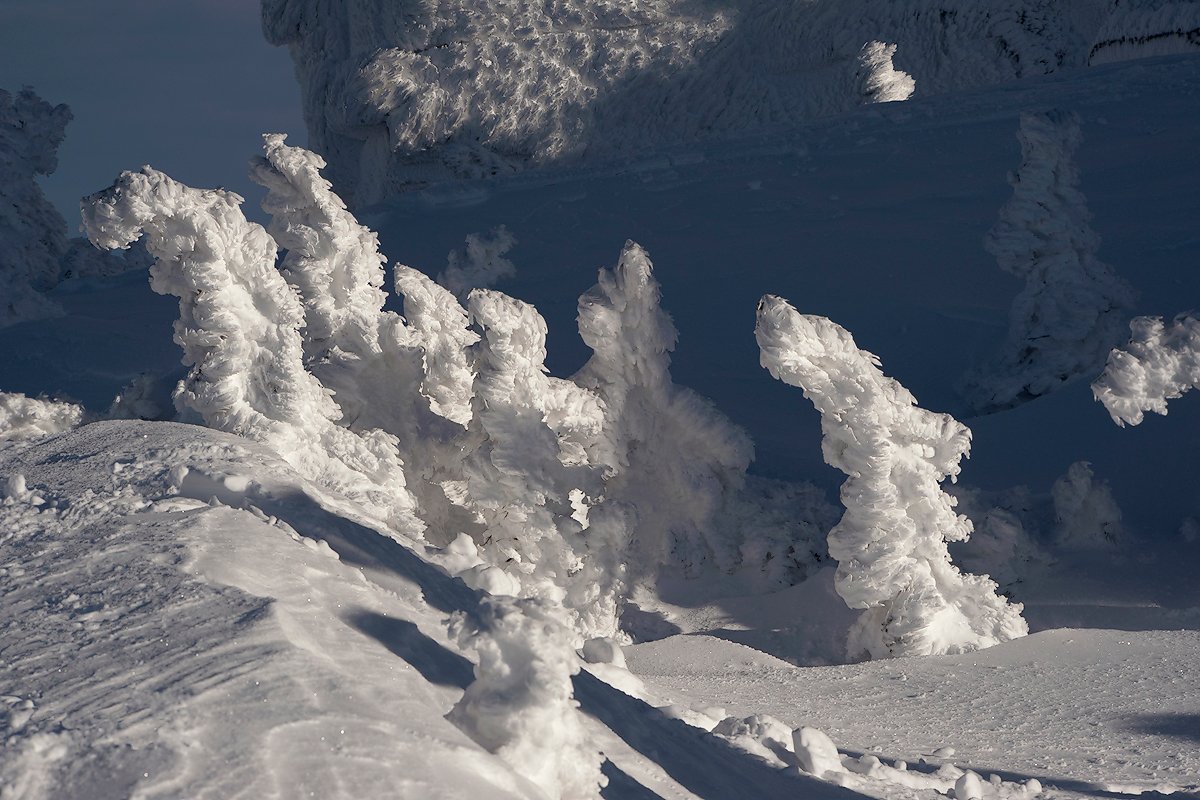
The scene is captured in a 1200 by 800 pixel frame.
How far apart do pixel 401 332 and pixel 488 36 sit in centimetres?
878

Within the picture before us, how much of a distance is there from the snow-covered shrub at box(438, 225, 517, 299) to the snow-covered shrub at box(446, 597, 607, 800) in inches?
249

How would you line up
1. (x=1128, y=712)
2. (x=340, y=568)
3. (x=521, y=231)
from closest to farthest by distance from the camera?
(x=340, y=568) < (x=1128, y=712) < (x=521, y=231)

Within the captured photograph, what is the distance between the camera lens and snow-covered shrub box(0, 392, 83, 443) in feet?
20.1

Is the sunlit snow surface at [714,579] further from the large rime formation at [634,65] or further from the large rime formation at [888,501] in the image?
the large rime formation at [634,65]

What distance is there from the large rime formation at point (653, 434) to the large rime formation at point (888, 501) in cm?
86

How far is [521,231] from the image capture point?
9.89 m

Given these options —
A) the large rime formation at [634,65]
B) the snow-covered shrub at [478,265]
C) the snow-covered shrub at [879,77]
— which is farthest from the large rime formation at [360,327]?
the large rime formation at [634,65]

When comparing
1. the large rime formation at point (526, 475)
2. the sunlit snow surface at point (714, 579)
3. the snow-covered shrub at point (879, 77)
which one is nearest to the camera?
the sunlit snow surface at point (714, 579)

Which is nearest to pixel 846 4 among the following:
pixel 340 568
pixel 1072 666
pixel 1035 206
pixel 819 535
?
pixel 1035 206

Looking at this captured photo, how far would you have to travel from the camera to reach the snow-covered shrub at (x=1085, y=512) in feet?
18.3

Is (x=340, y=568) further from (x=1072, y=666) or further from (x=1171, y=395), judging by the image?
(x=1171, y=395)

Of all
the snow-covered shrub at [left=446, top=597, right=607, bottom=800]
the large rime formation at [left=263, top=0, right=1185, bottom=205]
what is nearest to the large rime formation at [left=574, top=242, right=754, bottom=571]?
the snow-covered shrub at [left=446, top=597, right=607, bottom=800]

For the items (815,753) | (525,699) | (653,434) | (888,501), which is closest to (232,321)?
(653,434)

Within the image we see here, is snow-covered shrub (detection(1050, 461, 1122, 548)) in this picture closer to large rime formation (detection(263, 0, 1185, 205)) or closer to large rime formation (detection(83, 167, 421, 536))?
large rime formation (detection(83, 167, 421, 536))
